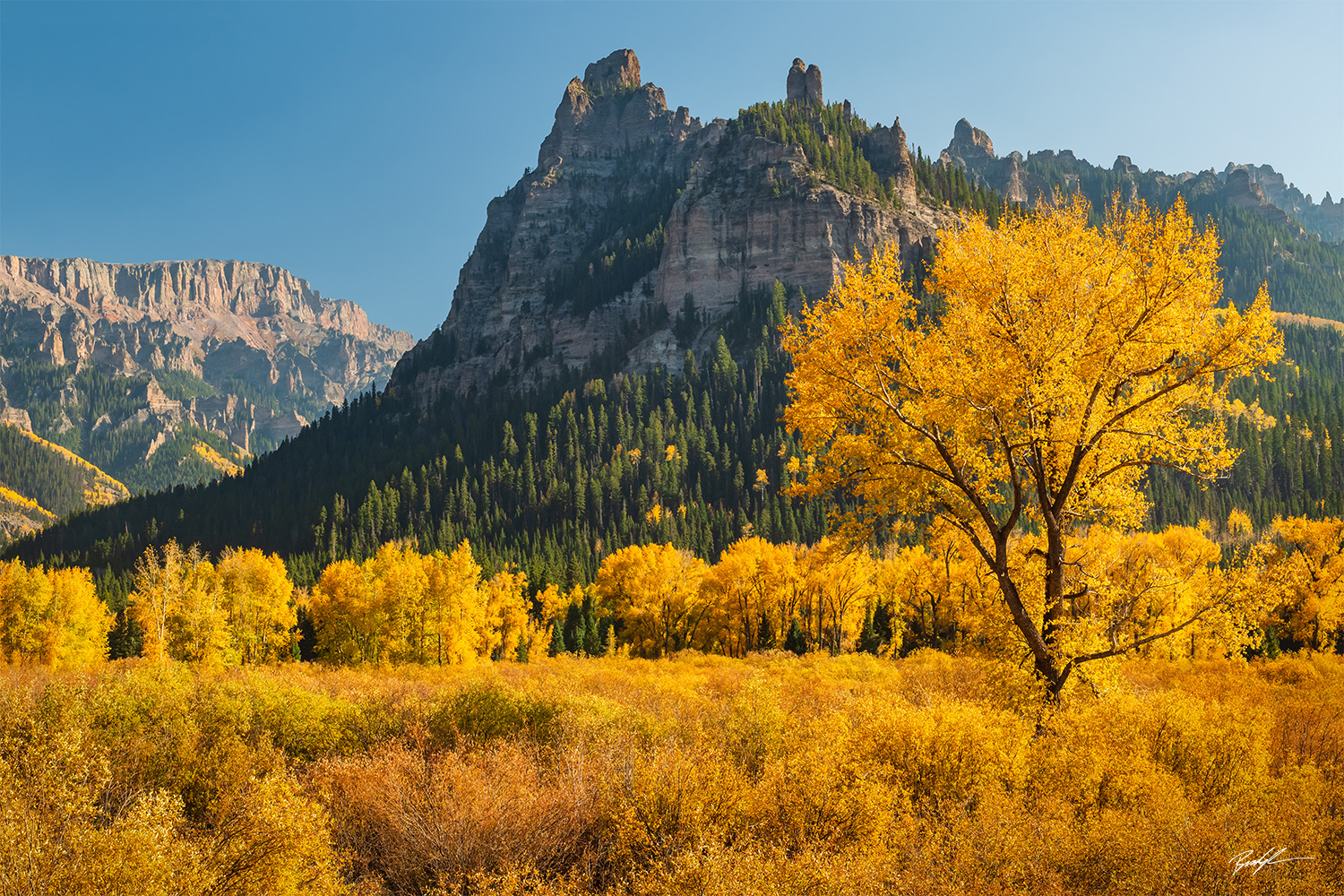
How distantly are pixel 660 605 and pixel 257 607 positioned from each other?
1464 inches

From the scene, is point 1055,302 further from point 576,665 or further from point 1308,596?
point 1308,596

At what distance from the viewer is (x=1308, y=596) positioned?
52.3 metres

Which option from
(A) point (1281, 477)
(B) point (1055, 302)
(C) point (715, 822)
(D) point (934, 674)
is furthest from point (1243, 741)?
(A) point (1281, 477)

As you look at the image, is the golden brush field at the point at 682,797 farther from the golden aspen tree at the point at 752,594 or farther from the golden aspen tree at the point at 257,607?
the golden aspen tree at the point at 257,607

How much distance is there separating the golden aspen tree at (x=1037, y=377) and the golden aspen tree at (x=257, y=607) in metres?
60.8

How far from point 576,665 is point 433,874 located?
30.2 metres

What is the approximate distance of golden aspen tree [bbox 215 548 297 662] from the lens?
62438 mm

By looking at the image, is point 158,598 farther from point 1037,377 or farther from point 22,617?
point 1037,377

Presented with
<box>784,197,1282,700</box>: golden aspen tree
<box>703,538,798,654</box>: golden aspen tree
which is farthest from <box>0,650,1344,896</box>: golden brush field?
<box>703,538,798,654</box>: golden aspen tree

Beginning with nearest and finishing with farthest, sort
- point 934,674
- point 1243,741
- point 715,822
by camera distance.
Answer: point 715,822
point 1243,741
point 934,674

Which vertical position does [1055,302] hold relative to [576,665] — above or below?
above

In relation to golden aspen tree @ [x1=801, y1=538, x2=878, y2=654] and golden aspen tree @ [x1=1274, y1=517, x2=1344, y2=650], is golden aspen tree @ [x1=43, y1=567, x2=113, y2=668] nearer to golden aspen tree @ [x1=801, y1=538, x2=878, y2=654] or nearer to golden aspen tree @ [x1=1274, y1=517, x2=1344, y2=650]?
golden aspen tree @ [x1=801, y1=538, x2=878, y2=654]
